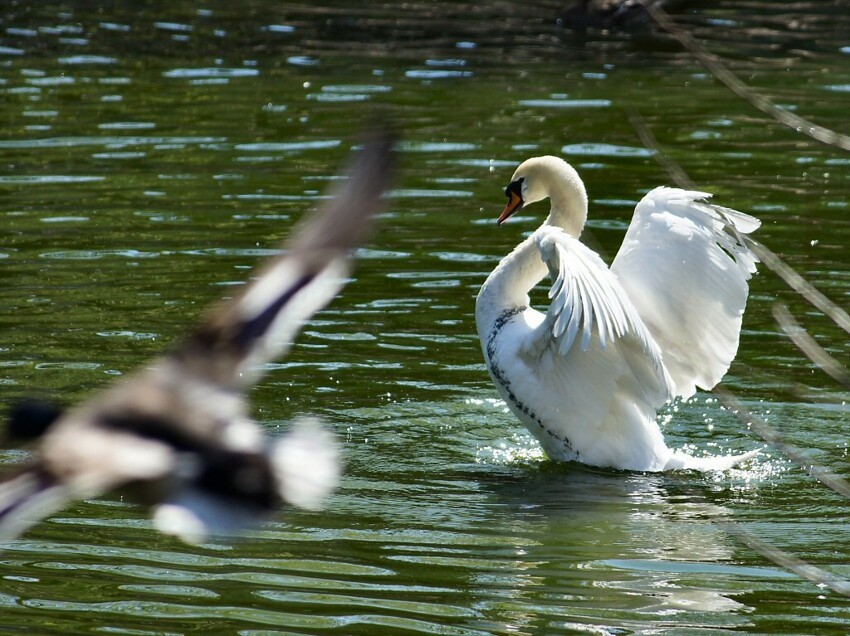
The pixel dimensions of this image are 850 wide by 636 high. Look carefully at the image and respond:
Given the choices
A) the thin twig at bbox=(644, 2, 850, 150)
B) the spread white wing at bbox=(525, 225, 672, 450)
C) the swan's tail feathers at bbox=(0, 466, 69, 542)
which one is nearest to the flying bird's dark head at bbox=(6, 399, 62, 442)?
the swan's tail feathers at bbox=(0, 466, 69, 542)

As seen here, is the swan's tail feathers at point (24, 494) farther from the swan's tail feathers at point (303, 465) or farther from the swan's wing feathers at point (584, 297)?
the swan's wing feathers at point (584, 297)

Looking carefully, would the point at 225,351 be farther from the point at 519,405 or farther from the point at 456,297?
the point at 456,297

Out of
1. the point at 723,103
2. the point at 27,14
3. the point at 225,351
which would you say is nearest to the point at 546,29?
the point at 723,103

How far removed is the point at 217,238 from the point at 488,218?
6.25 feet

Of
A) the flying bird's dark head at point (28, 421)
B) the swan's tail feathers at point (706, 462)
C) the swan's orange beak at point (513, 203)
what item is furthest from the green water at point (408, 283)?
the flying bird's dark head at point (28, 421)

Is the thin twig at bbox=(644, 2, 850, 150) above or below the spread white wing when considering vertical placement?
above

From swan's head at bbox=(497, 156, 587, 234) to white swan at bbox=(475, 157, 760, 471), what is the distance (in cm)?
56

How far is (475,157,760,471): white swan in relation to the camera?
23.0 feet

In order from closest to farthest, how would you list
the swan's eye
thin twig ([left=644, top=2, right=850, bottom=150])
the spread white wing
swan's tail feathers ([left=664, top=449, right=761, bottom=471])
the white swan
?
thin twig ([left=644, top=2, right=850, bottom=150]), the spread white wing, swan's tail feathers ([left=664, top=449, right=761, bottom=471]), the white swan, the swan's eye

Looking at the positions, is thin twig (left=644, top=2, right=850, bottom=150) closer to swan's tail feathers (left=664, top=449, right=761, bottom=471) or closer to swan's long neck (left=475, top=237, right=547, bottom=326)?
swan's tail feathers (left=664, top=449, right=761, bottom=471)

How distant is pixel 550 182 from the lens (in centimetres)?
791

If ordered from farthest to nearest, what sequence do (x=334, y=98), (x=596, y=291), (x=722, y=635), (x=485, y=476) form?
(x=334, y=98) < (x=485, y=476) < (x=596, y=291) < (x=722, y=635)

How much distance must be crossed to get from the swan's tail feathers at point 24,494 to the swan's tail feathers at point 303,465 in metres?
0.44

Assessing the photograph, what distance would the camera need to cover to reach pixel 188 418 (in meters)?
3.46
